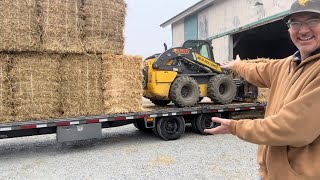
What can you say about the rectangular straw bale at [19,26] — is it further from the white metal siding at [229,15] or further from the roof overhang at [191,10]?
the roof overhang at [191,10]

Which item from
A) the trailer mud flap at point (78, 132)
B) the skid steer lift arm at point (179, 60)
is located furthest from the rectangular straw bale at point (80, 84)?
the skid steer lift arm at point (179, 60)

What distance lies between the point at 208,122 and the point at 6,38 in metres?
5.50

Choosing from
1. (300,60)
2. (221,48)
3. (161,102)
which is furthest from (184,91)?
(221,48)

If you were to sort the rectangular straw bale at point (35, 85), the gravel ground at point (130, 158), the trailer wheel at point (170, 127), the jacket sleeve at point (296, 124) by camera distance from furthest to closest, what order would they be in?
the trailer wheel at point (170, 127) < the rectangular straw bale at point (35, 85) < the gravel ground at point (130, 158) < the jacket sleeve at point (296, 124)

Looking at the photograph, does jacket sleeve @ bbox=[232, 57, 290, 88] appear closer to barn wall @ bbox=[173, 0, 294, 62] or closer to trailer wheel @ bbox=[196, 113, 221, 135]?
trailer wheel @ bbox=[196, 113, 221, 135]

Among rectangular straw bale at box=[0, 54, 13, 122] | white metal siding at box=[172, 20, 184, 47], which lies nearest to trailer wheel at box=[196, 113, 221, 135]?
→ rectangular straw bale at box=[0, 54, 13, 122]

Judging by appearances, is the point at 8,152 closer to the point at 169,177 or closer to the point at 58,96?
the point at 58,96

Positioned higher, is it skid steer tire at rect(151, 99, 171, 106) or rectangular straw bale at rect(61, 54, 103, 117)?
rectangular straw bale at rect(61, 54, 103, 117)

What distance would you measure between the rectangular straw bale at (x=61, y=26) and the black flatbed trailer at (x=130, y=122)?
1.54m

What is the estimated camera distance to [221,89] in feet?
33.6

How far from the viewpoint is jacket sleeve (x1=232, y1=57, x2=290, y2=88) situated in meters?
2.29

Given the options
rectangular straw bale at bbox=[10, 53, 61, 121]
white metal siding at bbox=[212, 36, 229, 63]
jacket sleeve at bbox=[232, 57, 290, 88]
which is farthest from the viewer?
white metal siding at bbox=[212, 36, 229, 63]

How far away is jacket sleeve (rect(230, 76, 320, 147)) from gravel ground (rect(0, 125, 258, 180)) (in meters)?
3.59

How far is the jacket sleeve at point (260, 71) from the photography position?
7.50ft
